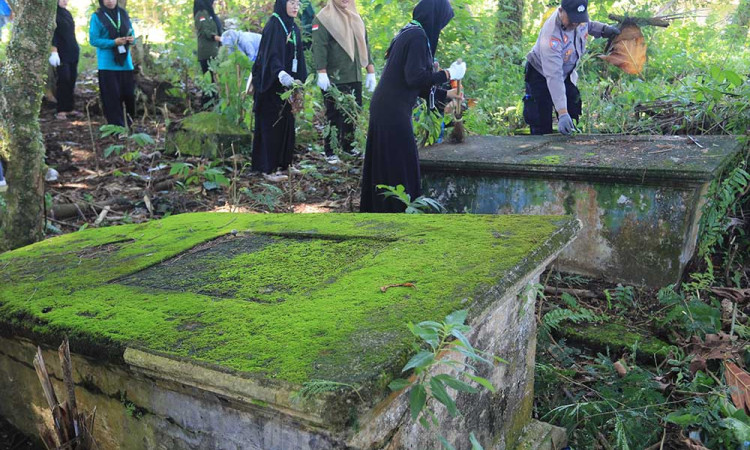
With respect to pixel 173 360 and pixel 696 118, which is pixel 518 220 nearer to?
pixel 173 360

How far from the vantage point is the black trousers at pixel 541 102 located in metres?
5.09

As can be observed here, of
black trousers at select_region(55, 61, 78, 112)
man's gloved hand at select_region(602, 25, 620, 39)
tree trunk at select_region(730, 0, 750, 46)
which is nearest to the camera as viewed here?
man's gloved hand at select_region(602, 25, 620, 39)

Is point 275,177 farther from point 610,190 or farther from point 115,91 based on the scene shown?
point 610,190

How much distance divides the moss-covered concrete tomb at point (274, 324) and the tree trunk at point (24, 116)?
89 cm

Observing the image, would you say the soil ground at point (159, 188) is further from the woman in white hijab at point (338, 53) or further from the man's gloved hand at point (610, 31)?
the man's gloved hand at point (610, 31)

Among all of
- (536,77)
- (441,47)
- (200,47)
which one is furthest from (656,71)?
(200,47)

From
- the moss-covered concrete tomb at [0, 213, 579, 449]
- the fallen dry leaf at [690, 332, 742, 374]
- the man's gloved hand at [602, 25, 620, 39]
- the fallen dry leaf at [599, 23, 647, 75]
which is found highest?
the man's gloved hand at [602, 25, 620, 39]

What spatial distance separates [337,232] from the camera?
235 cm

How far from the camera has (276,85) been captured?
19.0 feet

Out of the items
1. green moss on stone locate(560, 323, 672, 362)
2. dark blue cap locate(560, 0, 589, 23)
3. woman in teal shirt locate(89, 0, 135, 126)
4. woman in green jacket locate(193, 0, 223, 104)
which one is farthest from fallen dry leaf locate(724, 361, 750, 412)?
woman in green jacket locate(193, 0, 223, 104)

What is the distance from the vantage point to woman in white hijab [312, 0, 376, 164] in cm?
604

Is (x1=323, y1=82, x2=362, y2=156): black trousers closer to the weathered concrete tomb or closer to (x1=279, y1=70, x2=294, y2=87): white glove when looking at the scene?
(x1=279, y1=70, x2=294, y2=87): white glove

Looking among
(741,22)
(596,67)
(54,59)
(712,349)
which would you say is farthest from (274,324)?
(741,22)

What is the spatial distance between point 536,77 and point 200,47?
4.88m
